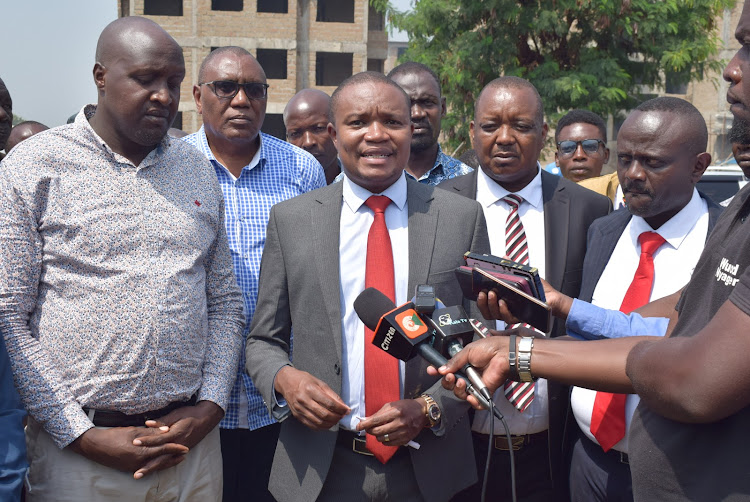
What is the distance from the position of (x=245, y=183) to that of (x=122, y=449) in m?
1.74

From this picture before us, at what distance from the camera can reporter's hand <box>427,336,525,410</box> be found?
2.20 meters

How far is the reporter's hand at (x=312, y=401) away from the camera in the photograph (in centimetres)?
270

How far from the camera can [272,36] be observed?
2795 centimetres

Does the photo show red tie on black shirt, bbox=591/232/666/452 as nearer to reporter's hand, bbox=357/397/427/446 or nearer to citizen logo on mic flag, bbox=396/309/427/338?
reporter's hand, bbox=357/397/427/446

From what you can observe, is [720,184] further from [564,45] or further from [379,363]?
[564,45]

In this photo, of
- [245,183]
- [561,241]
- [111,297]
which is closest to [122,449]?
[111,297]

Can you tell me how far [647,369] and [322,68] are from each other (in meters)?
31.1

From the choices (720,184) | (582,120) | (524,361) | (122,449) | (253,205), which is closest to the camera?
(524,361)

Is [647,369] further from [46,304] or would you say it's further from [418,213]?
[46,304]

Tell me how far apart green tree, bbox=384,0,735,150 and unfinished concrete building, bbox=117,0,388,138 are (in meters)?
9.20

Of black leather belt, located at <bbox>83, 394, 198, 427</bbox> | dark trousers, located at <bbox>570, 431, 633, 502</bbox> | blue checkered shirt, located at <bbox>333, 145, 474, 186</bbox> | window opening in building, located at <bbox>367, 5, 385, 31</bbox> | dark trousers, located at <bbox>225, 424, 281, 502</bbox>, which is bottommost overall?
Result: dark trousers, located at <bbox>225, 424, 281, 502</bbox>

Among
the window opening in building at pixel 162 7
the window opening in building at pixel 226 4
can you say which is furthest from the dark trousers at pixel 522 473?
the window opening in building at pixel 162 7

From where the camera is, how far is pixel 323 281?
118 inches

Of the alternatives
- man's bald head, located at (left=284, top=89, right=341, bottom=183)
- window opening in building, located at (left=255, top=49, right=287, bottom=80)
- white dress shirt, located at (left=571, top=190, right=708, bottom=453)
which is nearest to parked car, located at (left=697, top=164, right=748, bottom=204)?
man's bald head, located at (left=284, top=89, right=341, bottom=183)
